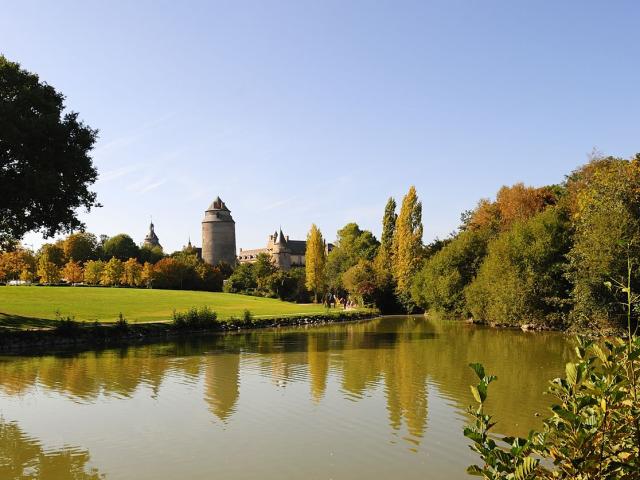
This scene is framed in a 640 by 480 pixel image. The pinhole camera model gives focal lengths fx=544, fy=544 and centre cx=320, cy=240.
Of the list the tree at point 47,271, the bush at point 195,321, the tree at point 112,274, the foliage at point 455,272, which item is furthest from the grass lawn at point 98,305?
the tree at point 47,271

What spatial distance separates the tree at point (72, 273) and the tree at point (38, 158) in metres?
64.5

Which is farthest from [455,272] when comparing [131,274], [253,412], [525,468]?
[131,274]

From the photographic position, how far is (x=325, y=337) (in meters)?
34.9

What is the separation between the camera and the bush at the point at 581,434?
331 cm

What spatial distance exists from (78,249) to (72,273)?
13.0 meters

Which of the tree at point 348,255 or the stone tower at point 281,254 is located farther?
the stone tower at point 281,254

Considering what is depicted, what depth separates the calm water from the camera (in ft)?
31.5

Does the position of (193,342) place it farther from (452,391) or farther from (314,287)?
(314,287)

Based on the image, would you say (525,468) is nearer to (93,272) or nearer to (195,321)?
(195,321)

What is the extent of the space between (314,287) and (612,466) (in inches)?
2986

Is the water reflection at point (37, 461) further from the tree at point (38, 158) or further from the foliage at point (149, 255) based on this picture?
the foliage at point (149, 255)

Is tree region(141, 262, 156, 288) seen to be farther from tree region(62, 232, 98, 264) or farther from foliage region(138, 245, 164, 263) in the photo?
foliage region(138, 245, 164, 263)

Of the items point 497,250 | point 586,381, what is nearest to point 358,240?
point 497,250

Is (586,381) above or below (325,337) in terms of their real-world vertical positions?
above
